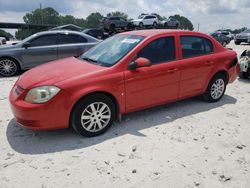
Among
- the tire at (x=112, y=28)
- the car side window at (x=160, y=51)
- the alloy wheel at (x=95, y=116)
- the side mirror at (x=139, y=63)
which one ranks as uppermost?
the tire at (x=112, y=28)

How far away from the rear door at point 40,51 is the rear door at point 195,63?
16.7ft

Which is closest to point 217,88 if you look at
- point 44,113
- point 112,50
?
point 112,50

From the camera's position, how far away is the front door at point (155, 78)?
13.9 ft

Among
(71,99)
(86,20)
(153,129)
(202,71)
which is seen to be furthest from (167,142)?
(86,20)

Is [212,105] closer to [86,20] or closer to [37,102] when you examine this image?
[37,102]

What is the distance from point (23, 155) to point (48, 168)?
0.52m

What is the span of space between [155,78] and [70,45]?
515cm

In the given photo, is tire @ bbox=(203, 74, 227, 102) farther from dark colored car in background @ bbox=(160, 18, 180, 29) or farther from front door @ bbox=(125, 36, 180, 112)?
dark colored car in background @ bbox=(160, 18, 180, 29)

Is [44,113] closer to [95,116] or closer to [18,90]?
[18,90]

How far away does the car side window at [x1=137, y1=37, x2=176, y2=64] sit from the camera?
14.4 feet

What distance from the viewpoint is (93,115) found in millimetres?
3928

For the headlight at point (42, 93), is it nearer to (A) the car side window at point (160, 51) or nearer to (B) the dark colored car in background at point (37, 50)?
(A) the car side window at point (160, 51)

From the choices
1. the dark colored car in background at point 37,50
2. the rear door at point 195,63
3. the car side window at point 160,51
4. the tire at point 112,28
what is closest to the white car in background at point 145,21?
the tire at point 112,28

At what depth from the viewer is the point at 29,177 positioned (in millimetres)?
3047
